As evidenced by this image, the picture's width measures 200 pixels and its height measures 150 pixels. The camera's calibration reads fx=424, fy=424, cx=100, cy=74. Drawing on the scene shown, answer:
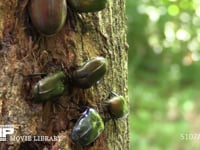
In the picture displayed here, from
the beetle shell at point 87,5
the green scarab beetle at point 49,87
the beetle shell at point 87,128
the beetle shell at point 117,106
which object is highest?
the beetle shell at point 87,5

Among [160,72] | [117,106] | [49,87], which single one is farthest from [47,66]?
[160,72]

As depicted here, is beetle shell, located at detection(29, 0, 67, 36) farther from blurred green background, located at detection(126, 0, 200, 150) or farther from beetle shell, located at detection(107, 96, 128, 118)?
blurred green background, located at detection(126, 0, 200, 150)

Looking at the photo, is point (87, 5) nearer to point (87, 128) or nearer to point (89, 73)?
point (89, 73)

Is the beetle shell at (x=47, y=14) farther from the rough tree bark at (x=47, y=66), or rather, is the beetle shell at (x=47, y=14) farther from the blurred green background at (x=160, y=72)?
the blurred green background at (x=160, y=72)

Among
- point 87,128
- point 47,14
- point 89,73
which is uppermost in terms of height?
point 47,14

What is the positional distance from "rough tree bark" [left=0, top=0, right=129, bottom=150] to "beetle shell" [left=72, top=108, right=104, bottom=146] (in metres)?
0.02

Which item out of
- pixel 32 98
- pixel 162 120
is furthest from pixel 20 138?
pixel 162 120

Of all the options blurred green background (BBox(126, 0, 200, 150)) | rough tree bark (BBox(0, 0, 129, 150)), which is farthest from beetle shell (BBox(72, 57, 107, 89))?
blurred green background (BBox(126, 0, 200, 150))

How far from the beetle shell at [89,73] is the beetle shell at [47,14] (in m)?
0.09

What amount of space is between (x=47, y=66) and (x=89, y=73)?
0.27 feet

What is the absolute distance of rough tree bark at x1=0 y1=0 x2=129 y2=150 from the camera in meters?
0.77

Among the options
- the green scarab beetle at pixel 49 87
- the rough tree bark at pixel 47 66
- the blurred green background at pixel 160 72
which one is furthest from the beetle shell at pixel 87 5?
the blurred green background at pixel 160 72

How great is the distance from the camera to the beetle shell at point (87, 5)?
793mm

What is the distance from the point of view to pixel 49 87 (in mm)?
772
